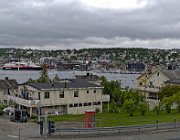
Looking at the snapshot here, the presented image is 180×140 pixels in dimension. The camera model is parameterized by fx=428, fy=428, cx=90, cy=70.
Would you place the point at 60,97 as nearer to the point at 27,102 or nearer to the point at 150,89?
the point at 27,102

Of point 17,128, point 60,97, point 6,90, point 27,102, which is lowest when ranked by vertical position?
point 17,128

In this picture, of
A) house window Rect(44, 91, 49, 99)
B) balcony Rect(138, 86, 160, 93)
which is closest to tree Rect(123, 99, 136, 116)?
house window Rect(44, 91, 49, 99)

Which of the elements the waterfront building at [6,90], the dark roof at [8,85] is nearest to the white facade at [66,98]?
the waterfront building at [6,90]

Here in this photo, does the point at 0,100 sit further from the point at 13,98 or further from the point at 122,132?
the point at 122,132

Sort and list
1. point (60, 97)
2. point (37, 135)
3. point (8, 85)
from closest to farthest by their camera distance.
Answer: point (37, 135) < point (60, 97) < point (8, 85)

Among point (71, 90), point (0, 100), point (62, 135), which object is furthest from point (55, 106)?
point (62, 135)

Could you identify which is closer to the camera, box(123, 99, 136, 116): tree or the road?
the road

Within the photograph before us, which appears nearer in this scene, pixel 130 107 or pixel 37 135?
pixel 37 135

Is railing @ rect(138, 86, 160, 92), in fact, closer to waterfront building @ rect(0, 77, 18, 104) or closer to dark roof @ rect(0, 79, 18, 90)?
dark roof @ rect(0, 79, 18, 90)

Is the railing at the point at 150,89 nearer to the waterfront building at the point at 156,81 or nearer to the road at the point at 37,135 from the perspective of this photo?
the waterfront building at the point at 156,81

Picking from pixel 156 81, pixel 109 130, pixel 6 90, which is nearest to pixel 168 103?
pixel 109 130

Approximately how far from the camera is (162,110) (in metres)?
52.2

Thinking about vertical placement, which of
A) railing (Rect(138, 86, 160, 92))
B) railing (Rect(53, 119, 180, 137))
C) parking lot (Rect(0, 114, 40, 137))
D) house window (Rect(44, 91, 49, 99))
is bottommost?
parking lot (Rect(0, 114, 40, 137))

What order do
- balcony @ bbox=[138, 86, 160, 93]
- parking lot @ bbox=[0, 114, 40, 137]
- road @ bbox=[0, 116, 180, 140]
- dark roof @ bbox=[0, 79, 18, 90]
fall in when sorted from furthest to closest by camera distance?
balcony @ bbox=[138, 86, 160, 93], dark roof @ bbox=[0, 79, 18, 90], parking lot @ bbox=[0, 114, 40, 137], road @ bbox=[0, 116, 180, 140]
